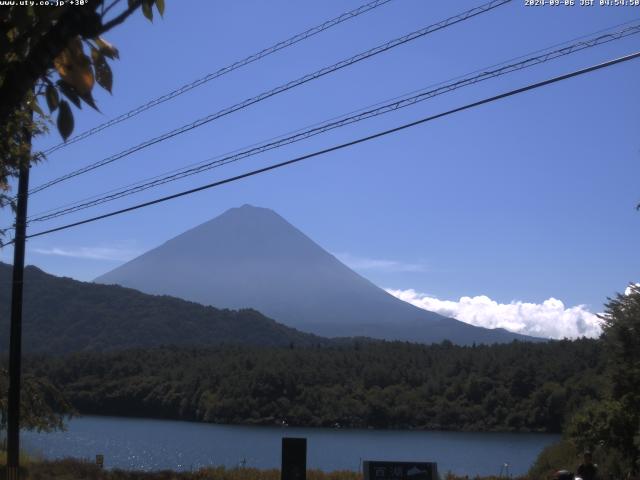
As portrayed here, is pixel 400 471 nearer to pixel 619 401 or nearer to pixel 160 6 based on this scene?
pixel 160 6

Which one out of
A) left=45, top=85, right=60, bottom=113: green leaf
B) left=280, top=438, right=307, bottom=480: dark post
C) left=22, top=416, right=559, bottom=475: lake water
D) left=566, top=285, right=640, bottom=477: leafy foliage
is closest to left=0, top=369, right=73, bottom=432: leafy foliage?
left=22, top=416, right=559, bottom=475: lake water

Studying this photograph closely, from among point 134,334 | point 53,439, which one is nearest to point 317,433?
point 53,439

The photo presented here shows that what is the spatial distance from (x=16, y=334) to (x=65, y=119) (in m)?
17.9

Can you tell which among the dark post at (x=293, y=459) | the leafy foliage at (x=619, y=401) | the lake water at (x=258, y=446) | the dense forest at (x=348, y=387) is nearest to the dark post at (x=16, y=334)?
the dark post at (x=293, y=459)

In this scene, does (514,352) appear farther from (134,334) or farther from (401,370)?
(134,334)

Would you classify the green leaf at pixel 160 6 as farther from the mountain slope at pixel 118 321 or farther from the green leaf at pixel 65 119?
the mountain slope at pixel 118 321

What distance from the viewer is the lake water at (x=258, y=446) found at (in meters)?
42.1

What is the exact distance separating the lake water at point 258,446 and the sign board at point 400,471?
19958 mm

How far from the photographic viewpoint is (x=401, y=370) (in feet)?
295

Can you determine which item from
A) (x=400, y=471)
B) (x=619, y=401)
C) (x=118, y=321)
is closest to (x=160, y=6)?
(x=400, y=471)

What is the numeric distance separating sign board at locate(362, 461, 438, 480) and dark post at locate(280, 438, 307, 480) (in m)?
1.89

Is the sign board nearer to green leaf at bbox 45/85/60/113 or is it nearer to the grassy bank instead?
green leaf at bbox 45/85/60/113

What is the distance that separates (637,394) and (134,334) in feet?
405

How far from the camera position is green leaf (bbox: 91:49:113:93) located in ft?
10.2
